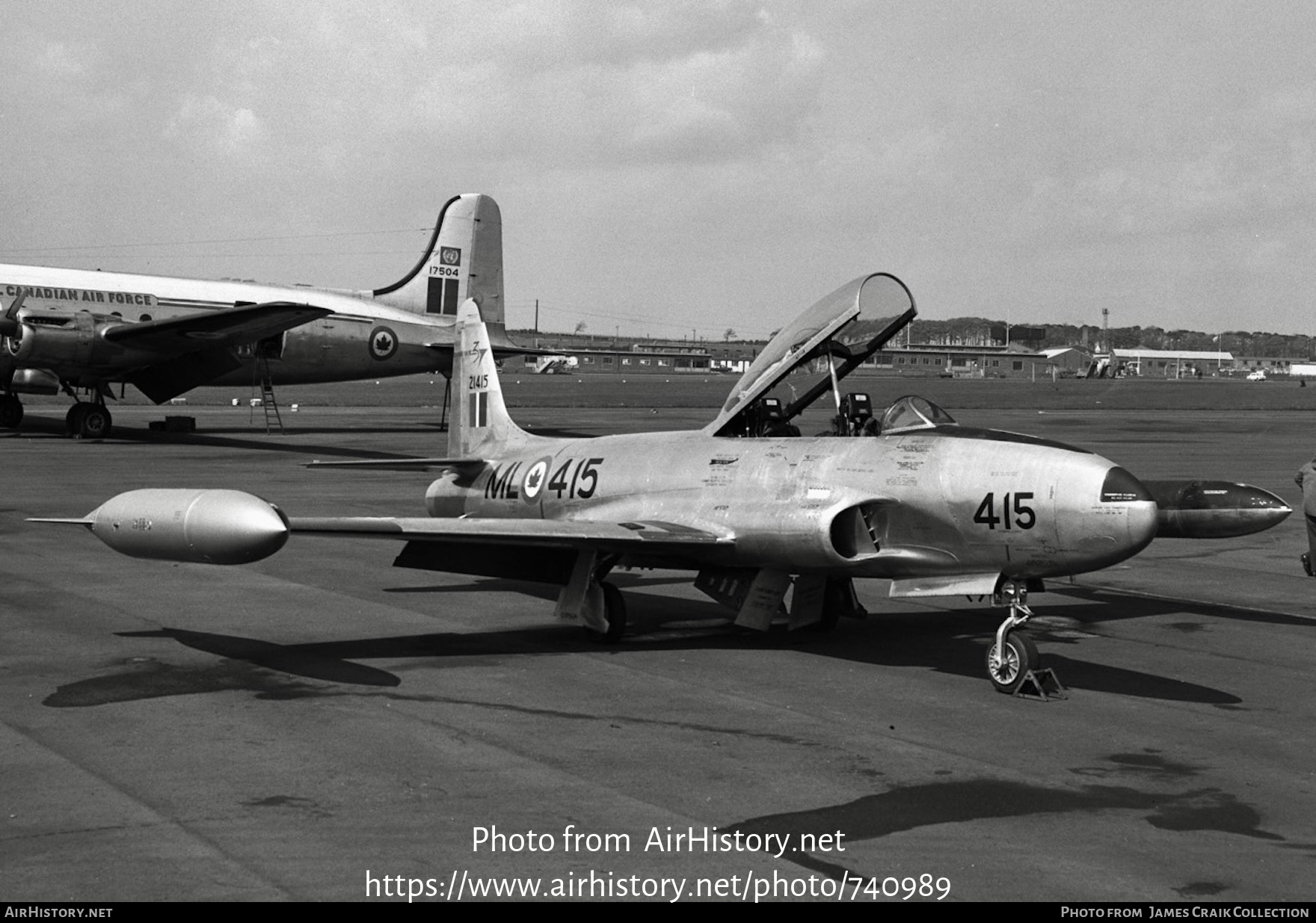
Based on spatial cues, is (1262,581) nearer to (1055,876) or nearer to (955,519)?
(955,519)

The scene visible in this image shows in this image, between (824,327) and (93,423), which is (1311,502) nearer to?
(824,327)

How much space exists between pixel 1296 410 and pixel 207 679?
7124 cm

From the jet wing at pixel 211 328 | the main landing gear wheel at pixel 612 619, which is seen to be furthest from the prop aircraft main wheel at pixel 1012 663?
the jet wing at pixel 211 328

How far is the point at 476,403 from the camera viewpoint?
1605 centimetres

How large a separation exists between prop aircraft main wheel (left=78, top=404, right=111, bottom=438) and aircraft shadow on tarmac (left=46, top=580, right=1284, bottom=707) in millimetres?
25578

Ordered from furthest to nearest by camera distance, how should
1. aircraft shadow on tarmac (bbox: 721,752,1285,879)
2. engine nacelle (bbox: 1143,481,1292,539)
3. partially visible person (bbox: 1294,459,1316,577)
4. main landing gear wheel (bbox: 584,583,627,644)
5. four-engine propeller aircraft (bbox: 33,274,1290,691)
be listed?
partially visible person (bbox: 1294,459,1316,577)
main landing gear wheel (bbox: 584,583,627,644)
engine nacelle (bbox: 1143,481,1292,539)
four-engine propeller aircraft (bbox: 33,274,1290,691)
aircraft shadow on tarmac (bbox: 721,752,1285,879)

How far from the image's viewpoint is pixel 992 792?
7520mm

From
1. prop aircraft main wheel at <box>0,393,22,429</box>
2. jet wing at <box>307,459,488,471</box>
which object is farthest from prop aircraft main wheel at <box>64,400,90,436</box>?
jet wing at <box>307,459,488,471</box>

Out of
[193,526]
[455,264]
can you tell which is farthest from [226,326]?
[193,526]

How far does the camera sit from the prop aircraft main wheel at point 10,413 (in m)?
38.7

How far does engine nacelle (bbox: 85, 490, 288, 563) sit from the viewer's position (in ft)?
31.0

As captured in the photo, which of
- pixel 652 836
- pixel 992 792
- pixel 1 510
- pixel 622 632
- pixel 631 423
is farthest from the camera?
pixel 631 423

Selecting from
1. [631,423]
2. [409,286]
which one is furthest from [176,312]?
[631,423]

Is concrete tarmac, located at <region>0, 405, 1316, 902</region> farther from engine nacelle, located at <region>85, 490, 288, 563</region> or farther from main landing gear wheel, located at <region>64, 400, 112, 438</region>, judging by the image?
main landing gear wheel, located at <region>64, 400, 112, 438</region>
